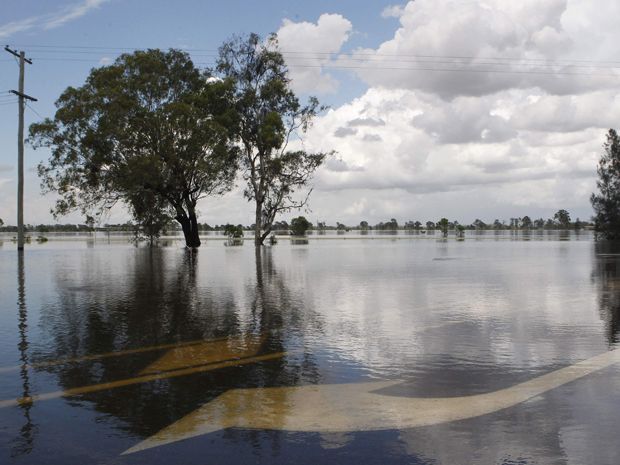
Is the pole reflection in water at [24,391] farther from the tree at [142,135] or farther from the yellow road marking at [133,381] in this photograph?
the tree at [142,135]

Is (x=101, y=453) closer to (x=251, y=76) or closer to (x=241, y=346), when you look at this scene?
(x=241, y=346)

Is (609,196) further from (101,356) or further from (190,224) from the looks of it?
(101,356)

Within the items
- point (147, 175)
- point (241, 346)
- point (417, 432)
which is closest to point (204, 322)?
point (241, 346)

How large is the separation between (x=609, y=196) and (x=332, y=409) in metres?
87.4

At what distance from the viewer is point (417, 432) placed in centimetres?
515

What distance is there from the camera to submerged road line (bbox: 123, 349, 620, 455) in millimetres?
5285

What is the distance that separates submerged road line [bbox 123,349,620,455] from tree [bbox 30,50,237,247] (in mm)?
41981

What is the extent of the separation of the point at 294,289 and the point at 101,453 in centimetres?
1313

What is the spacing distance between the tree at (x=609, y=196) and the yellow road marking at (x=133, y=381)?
83395 millimetres

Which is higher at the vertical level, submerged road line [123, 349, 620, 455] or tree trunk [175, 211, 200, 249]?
tree trunk [175, 211, 200, 249]

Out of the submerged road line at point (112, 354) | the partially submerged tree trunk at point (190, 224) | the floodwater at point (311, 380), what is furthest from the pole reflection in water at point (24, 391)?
the partially submerged tree trunk at point (190, 224)

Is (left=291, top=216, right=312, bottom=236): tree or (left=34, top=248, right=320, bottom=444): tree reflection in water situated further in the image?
(left=291, top=216, right=312, bottom=236): tree

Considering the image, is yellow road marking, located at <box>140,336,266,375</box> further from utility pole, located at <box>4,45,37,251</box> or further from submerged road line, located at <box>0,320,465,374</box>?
utility pole, located at <box>4,45,37,251</box>

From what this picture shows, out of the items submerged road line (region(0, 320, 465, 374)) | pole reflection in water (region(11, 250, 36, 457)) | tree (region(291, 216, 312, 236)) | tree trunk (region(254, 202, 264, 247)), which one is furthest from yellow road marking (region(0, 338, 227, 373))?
tree (region(291, 216, 312, 236))
